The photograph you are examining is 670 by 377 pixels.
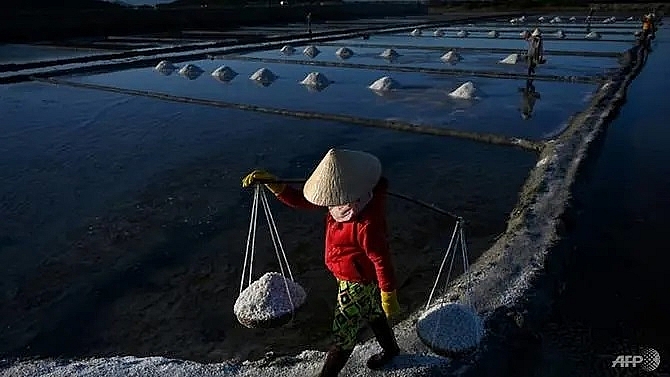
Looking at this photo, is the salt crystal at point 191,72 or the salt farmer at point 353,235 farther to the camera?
the salt crystal at point 191,72

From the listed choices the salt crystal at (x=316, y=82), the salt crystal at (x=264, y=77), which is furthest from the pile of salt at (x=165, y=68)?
the salt crystal at (x=316, y=82)

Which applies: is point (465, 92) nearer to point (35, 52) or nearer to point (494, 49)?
point (494, 49)

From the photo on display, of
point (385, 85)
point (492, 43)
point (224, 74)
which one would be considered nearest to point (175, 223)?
point (385, 85)

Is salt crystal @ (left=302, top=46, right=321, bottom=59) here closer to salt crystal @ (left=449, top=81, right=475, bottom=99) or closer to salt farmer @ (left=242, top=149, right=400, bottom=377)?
salt crystal @ (left=449, top=81, right=475, bottom=99)

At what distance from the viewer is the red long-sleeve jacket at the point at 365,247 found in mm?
1832

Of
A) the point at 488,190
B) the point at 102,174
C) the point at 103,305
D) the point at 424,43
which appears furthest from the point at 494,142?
the point at 424,43

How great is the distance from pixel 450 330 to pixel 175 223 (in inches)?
88.9

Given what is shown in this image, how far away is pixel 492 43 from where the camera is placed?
16.5 meters

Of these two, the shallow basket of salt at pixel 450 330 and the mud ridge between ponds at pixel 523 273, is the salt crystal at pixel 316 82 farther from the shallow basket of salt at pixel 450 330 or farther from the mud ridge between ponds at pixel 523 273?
the shallow basket of salt at pixel 450 330

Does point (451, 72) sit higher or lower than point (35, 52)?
lower

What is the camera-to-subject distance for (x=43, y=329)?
8.87 feet

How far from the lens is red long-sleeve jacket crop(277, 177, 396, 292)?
1832 mm

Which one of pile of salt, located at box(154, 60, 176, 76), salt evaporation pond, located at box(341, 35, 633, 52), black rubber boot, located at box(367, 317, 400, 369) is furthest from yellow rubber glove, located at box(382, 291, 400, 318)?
salt evaporation pond, located at box(341, 35, 633, 52)

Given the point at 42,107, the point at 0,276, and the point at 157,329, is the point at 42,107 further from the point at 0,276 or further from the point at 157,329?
the point at 157,329
